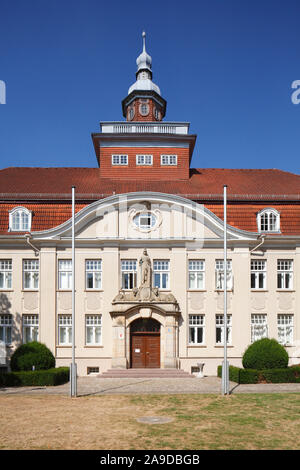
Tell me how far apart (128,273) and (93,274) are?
2.13 metres

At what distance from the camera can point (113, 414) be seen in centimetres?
1798

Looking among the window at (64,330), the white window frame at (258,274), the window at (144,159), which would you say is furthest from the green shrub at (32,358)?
the window at (144,159)

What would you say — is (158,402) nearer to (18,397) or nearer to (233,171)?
(18,397)

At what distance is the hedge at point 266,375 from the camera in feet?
88.5

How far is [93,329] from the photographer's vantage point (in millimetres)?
32344

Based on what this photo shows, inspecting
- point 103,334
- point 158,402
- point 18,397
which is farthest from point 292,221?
point 18,397

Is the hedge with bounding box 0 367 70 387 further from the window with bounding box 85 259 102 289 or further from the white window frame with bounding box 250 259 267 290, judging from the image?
the white window frame with bounding box 250 259 267 290

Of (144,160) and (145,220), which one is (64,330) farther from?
(144,160)

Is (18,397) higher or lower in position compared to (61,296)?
lower

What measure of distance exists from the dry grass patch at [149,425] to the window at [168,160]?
19271 mm

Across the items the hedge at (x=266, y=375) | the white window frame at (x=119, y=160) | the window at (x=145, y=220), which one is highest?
the white window frame at (x=119, y=160)

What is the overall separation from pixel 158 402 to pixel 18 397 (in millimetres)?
6027

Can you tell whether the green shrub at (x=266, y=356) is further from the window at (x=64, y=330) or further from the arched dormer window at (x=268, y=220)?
the window at (x=64, y=330)

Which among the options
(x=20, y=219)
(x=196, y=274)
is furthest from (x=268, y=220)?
(x=20, y=219)
